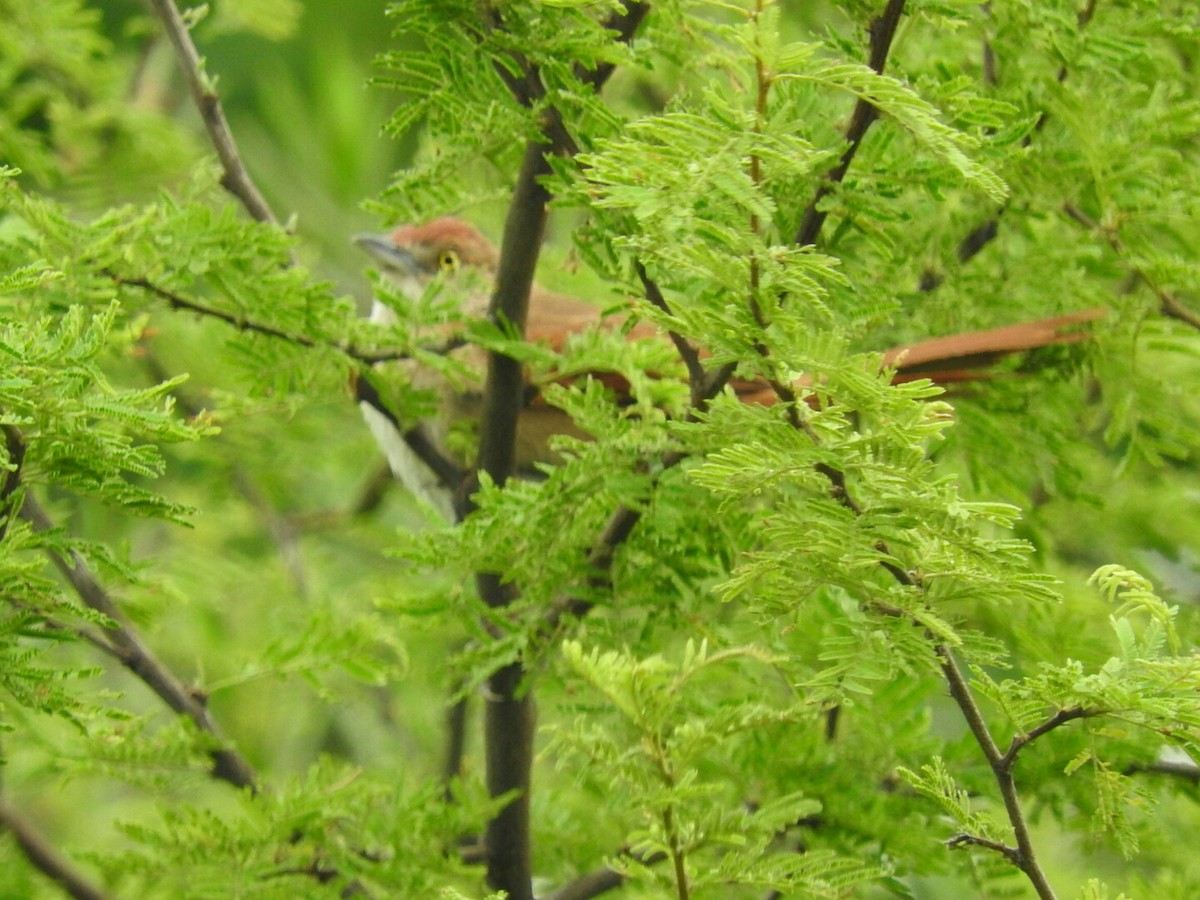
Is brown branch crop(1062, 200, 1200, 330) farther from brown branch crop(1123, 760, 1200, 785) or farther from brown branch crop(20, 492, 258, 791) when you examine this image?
brown branch crop(20, 492, 258, 791)

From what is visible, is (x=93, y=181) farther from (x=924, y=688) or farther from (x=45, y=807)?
(x=924, y=688)

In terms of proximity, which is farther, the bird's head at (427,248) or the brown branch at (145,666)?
the bird's head at (427,248)

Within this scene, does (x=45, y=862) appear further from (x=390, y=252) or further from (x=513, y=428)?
(x=390, y=252)

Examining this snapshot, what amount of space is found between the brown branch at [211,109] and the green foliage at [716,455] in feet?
0.40

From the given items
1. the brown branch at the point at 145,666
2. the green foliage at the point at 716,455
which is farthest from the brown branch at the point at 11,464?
the brown branch at the point at 145,666

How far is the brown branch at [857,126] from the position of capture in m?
1.84

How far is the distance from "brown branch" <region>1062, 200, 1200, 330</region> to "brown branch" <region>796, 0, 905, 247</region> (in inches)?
32.8

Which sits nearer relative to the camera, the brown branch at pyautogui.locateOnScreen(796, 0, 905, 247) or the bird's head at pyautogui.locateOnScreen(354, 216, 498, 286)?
the brown branch at pyautogui.locateOnScreen(796, 0, 905, 247)

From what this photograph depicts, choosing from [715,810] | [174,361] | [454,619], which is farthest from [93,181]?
[715,810]

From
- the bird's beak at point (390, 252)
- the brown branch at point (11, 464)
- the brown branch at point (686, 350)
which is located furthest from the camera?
the bird's beak at point (390, 252)

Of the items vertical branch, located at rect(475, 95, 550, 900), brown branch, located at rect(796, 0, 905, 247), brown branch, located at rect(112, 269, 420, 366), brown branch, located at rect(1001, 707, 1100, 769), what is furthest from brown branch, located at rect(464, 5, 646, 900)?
brown branch, located at rect(1001, 707, 1100, 769)

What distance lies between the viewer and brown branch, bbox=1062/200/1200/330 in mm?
2623

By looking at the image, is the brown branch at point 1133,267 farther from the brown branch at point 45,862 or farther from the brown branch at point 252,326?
the brown branch at point 45,862

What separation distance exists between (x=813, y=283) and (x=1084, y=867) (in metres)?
3.94
